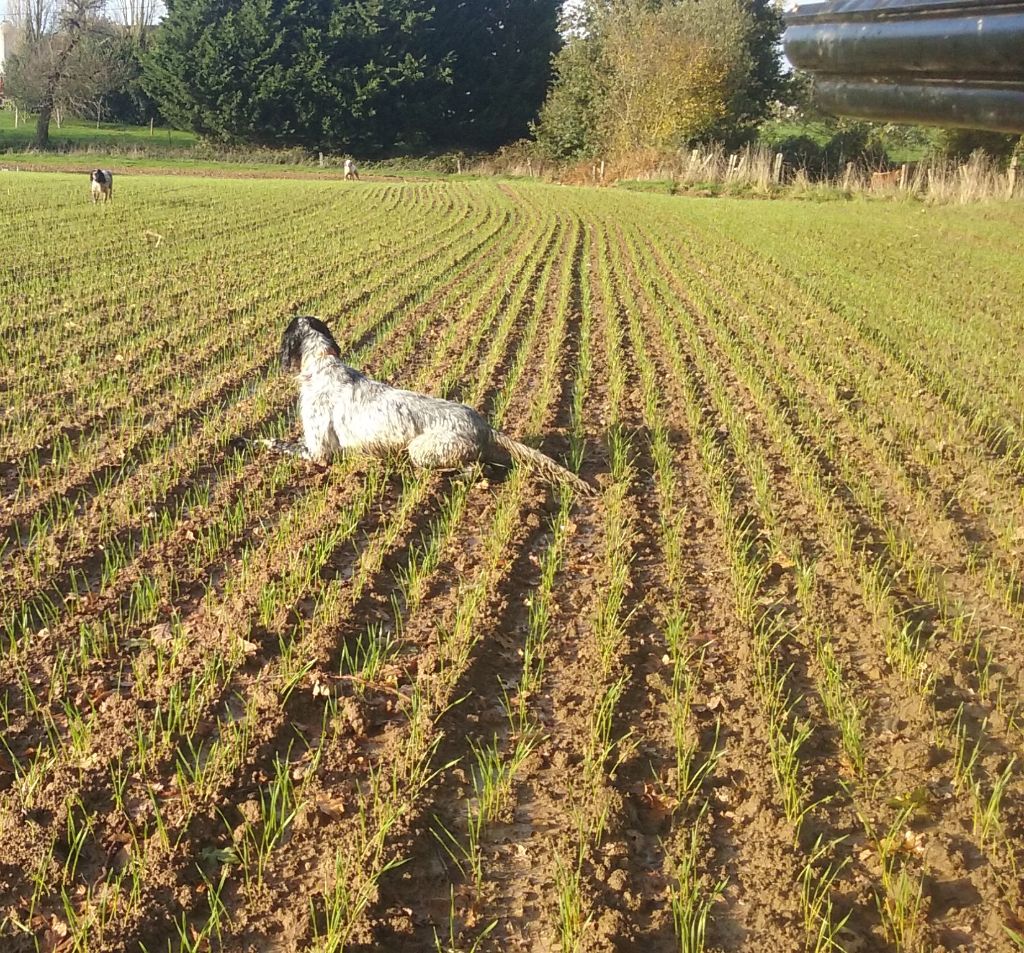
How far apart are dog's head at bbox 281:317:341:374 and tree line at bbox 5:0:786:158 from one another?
40.1m

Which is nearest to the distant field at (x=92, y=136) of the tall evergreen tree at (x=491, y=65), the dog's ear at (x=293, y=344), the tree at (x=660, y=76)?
the tall evergreen tree at (x=491, y=65)

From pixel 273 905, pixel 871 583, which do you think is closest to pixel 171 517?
pixel 273 905

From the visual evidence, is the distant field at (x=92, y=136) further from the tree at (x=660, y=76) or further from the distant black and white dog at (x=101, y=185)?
the distant black and white dog at (x=101, y=185)

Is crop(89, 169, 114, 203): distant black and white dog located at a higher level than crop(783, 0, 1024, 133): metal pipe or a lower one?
higher

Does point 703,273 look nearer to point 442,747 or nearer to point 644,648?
point 644,648

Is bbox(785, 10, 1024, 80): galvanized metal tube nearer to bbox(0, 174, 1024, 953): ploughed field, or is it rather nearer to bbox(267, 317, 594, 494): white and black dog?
bbox(0, 174, 1024, 953): ploughed field

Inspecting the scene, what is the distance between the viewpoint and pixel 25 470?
6.60 meters

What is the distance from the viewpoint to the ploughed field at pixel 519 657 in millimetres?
3188

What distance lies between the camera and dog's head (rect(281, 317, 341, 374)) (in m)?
7.36

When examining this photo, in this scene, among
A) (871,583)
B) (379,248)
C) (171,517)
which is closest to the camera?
(871,583)

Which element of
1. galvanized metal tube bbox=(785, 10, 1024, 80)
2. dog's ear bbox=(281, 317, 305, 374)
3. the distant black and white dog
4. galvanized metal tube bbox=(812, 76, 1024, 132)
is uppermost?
the distant black and white dog

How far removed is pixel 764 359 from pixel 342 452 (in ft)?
17.9

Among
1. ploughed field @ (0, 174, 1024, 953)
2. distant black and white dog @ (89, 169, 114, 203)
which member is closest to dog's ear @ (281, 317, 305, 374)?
ploughed field @ (0, 174, 1024, 953)

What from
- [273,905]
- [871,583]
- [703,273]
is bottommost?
[273,905]
